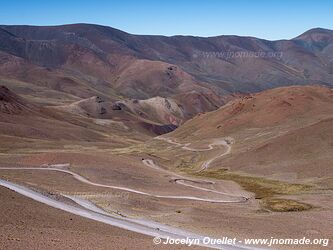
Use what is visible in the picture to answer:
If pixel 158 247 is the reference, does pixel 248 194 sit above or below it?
below

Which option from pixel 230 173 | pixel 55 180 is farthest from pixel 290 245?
pixel 230 173

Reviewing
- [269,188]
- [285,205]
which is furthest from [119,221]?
[269,188]

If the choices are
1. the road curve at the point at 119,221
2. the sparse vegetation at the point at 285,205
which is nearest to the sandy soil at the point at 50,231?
the road curve at the point at 119,221

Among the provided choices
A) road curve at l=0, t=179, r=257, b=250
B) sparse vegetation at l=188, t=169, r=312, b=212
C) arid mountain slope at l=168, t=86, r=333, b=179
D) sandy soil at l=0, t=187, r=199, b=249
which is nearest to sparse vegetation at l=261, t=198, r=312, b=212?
sparse vegetation at l=188, t=169, r=312, b=212

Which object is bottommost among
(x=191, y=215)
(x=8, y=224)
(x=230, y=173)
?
(x=230, y=173)

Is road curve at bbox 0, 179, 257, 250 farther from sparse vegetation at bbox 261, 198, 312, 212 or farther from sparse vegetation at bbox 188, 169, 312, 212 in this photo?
sparse vegetation at bbox 188, 169, 312, 212

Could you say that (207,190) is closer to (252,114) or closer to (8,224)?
(8,224)

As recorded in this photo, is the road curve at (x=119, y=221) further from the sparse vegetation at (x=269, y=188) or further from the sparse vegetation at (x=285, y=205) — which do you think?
the sparse vegetation at (x=269, y=188)

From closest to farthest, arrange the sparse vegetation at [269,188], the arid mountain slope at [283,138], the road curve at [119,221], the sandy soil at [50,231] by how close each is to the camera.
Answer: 1. the sandy soil at [50,231]
2. the road curve at [119,221]
3. the sparse vegetation at [269,188]
4. the arid mountain slope at [283,138]
